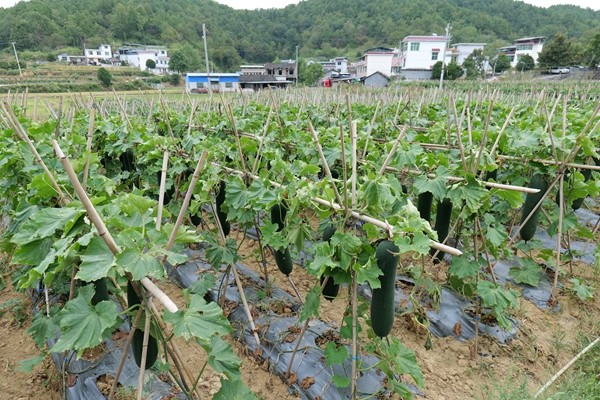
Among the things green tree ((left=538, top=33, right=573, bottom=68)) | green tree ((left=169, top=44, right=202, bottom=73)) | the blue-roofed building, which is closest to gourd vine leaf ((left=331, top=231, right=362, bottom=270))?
the blue-roofed building

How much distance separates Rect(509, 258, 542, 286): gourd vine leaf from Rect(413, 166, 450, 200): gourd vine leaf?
218cm

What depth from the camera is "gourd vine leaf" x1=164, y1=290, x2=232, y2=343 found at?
1.58 m

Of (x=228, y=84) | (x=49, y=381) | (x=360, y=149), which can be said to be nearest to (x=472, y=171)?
(x=360, y=149)

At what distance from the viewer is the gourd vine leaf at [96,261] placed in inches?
62.6

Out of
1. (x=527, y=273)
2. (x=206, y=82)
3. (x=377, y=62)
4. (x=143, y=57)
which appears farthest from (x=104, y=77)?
(x=527, y=273)

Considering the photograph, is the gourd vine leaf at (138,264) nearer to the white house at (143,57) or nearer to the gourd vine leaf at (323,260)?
the gourd vine leaf at (323,260)

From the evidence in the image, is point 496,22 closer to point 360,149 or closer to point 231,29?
point 231,29

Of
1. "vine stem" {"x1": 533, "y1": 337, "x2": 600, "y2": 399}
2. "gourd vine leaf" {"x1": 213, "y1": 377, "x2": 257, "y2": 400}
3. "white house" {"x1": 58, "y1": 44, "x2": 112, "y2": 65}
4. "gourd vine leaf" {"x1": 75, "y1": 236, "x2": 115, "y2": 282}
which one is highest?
"white house" {"x1": 58, "y1": 44, "x2": 112, "y2": 65}

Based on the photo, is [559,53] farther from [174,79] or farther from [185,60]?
[185,60]

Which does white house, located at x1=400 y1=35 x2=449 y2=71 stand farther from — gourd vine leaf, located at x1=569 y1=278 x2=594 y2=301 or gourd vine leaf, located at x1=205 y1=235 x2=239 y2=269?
gourd vine leaf, located at x1=205 y1=235 x2=239 y2=269

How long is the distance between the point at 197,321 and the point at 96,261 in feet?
1.64

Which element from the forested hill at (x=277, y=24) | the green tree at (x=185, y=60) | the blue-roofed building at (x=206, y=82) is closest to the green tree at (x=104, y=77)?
the blue-roofed building at (x=206, y=82)

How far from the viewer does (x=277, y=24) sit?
120812mm

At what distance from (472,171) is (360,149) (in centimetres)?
133
